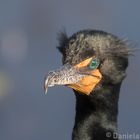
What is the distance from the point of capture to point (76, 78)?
5230 mm

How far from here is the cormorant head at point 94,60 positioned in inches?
208

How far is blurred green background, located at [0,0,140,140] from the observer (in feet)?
30.2

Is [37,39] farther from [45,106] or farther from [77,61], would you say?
[77,61]

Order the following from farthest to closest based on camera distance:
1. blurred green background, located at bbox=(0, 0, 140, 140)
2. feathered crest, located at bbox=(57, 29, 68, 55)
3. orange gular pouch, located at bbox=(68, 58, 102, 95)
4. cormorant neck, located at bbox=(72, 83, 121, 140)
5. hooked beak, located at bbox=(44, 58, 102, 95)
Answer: blurred green background, located at bbox=(0, 0, 140, 140) < feathered crest, located at bbox=(57, 29, 68, 55) < cormorant neck, located at bbox=(72, 83, 121, 140) < orange gular pouch, located at bbox=(68, 58, 102, 95) < hooked beak, located at bbox=(44, 58, 102, 95)

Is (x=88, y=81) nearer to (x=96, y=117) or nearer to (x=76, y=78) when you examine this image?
(x=76, y=78)

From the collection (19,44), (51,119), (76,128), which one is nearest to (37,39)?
(19,44)

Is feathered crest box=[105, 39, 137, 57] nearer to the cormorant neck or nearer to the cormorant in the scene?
the cormorant

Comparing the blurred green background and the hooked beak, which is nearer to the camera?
the hooked beak

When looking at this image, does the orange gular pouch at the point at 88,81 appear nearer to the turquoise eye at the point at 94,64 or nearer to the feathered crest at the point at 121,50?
the turquoise eye at the point at 94,64

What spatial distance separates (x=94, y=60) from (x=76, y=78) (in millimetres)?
157

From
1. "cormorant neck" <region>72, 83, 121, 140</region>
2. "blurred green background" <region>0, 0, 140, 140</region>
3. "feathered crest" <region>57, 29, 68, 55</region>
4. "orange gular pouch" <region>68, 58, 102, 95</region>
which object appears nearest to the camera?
"orange gular pouch" <region>68, 58, 102, 95</region>

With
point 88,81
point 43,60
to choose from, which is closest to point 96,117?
point 88,81

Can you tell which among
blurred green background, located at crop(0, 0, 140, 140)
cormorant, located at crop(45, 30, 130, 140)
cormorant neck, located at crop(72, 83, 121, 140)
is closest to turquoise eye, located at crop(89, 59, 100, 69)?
cormorant, located at crop(45, 30, 130, 140)

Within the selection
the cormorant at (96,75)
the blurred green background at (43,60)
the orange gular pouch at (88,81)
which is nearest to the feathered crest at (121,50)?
the cormorant at (96,75)
